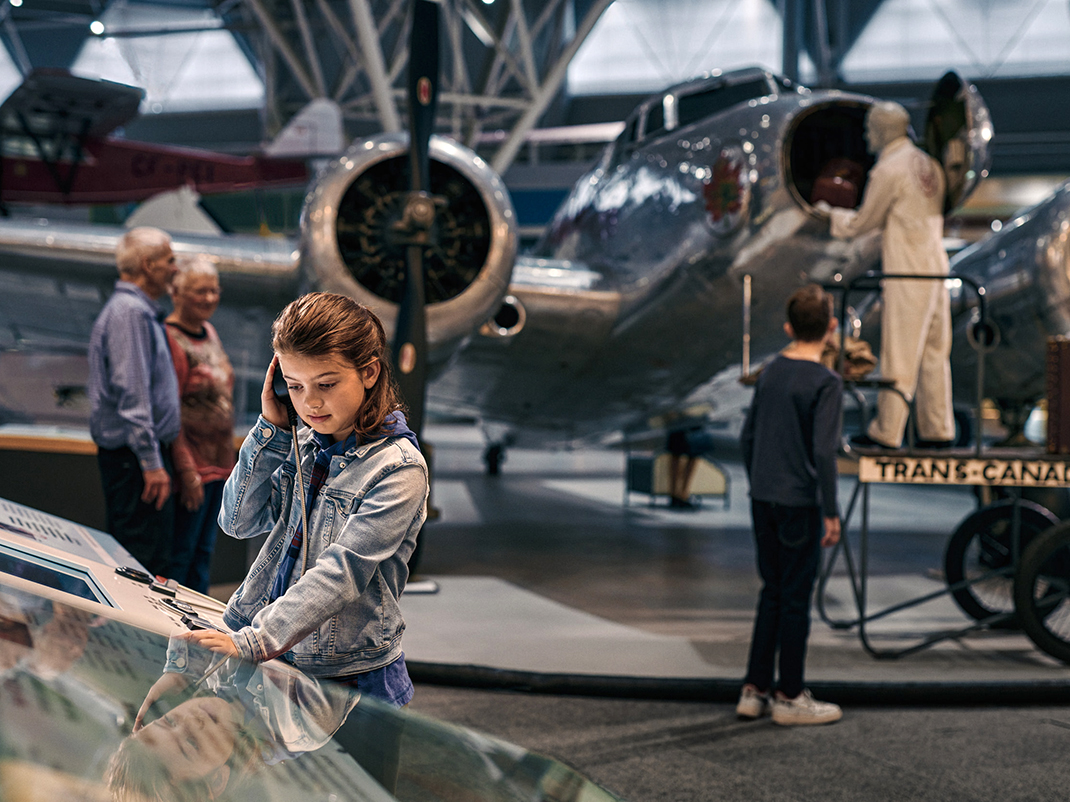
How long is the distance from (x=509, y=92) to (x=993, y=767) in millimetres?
24124

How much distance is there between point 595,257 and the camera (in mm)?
7004

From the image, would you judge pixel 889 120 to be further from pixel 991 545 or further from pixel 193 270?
pixel 193 270

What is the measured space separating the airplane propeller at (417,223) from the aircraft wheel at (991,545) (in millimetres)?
2875

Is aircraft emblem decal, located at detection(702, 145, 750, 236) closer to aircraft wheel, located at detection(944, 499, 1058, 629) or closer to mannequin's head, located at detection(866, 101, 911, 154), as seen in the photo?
mannequin's head, located at detection(866, 101, 911, 154)

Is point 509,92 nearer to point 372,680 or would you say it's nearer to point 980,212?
point 980,212

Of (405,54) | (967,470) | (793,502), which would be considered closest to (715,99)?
(967,470)

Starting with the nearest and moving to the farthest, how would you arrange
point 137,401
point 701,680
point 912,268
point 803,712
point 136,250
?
point 137,401 < point 136,250 < point 803,712 < point 701,680 < point 912,268

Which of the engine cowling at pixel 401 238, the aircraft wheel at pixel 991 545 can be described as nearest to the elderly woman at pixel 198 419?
the engine cowling at pixel 401 238

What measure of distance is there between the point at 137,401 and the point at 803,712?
8.20 ft

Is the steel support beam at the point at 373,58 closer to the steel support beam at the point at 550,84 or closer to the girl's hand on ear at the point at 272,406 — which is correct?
the steel support beam at the point at 550,84

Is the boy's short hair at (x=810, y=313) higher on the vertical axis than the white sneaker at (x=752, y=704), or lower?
higher

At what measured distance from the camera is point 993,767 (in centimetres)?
283

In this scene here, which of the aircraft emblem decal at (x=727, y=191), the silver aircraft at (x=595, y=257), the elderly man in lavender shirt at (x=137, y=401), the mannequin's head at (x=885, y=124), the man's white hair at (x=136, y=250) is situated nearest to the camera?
the elderly man in lavender shirt at (x=137, y=401)

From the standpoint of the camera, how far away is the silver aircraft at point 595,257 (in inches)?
208
